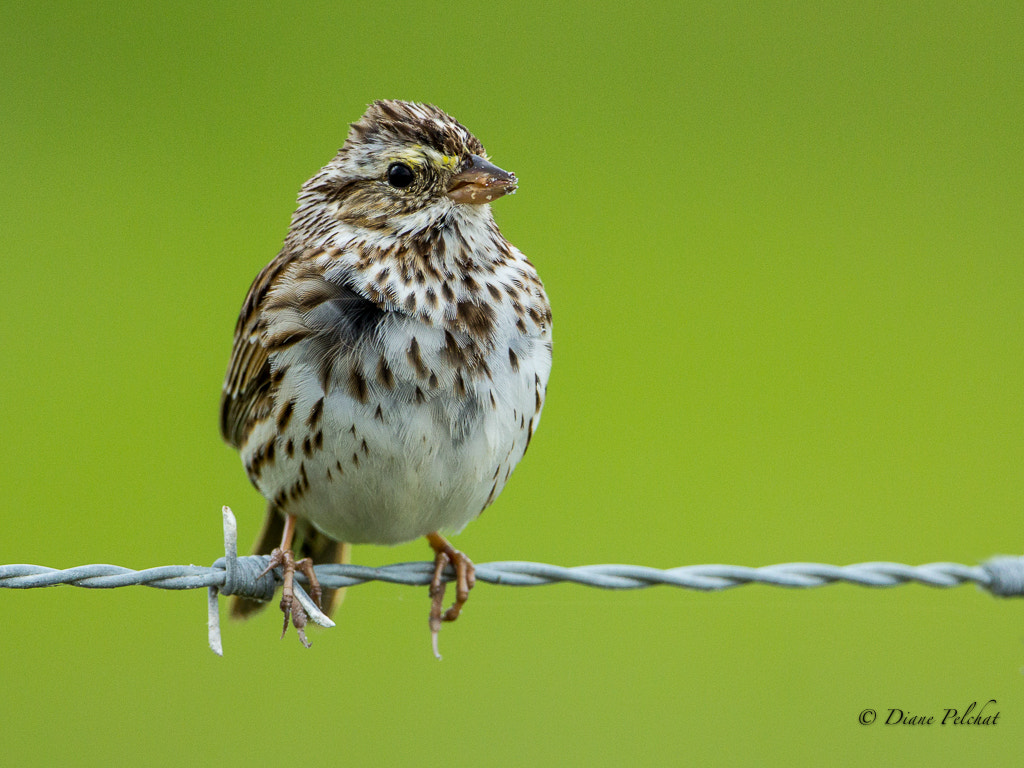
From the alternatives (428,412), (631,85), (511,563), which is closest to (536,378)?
(428,412)

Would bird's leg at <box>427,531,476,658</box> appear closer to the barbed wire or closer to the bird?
the bird

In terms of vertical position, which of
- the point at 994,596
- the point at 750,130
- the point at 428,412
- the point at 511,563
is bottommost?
the point at 994,596

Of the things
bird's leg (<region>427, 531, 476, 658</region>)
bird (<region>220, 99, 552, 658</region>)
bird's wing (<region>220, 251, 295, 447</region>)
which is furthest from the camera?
bird's leg (<region>427, 531, 476, 658</region>)

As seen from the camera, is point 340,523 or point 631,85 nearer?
point 340,523

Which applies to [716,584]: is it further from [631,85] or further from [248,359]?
[631,85]

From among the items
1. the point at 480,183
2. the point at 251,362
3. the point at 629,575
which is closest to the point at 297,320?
the point at 251,362

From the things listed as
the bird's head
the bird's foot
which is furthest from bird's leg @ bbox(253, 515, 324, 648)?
the bird's head
